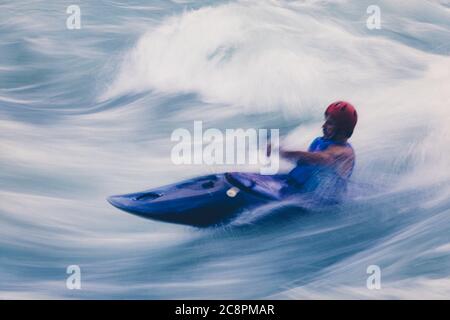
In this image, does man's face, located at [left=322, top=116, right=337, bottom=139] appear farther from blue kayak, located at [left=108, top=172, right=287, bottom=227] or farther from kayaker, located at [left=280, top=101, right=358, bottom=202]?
blue kayak, located at [left=108, top=172, right=287, bottom=227]

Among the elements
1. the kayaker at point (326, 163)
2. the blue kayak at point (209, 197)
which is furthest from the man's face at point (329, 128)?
the blue kayak at point (209, 197)

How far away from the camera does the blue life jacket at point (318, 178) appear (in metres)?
3.31

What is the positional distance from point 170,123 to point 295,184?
1.87 ft

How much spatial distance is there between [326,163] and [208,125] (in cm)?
51

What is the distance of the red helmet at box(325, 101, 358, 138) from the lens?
3.31 meters

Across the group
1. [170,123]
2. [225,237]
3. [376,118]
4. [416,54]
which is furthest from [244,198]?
[416,54]

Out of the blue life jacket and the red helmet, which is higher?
the red helmet

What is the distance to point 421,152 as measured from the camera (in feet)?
10.9

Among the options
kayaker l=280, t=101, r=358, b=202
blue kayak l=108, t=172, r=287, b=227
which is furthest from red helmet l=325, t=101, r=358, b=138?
blue kayak l=108, t=172, r=287, b=227

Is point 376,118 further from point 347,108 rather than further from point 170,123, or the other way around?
point 170,123

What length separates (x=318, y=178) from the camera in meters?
3.31

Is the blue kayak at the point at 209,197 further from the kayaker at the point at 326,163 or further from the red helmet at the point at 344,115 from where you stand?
the red helmet at the point at 344,115

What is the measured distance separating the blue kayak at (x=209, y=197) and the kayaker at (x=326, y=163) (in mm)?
88

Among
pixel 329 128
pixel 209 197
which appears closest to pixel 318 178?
pixel 329 128
